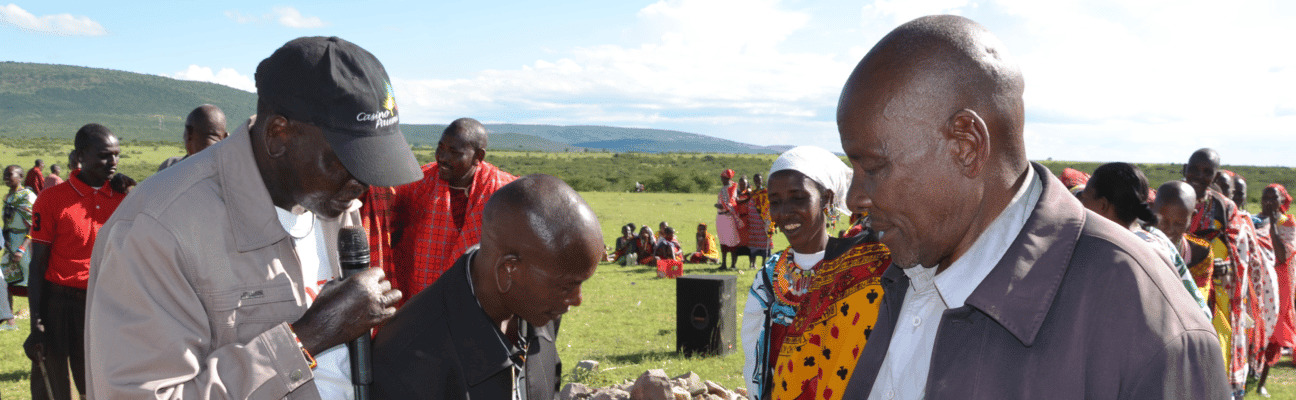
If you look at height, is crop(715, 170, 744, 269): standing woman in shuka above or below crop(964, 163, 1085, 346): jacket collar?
below

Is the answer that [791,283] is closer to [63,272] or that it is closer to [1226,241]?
[63,272]

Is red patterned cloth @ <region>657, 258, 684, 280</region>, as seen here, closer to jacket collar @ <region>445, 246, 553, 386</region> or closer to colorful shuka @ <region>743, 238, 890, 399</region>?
colorful shuka @ <region>743, 238, 890, 399</region>

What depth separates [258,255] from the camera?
1.85 metres

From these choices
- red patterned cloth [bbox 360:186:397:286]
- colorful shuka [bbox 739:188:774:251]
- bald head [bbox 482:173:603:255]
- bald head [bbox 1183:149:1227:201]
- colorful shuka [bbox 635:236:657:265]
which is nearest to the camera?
bald head [bbox 482:173:603:255]

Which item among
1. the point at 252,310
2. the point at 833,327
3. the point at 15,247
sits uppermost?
the point at 252,310

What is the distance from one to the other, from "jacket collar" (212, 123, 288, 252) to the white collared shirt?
1.58 m

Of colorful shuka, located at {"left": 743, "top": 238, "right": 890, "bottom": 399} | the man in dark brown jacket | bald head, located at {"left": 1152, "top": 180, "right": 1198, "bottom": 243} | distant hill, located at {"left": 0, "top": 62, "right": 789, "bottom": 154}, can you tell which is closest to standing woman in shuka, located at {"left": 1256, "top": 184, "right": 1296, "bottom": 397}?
bald head, located at {"left": 1152, "top": 180, "right": 1198, "bottom": 243}

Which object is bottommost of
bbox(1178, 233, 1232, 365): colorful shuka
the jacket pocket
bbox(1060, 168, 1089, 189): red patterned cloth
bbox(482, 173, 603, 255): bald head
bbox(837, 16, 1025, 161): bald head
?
bbox(1178, 233, 1232, 365): colorful shuka

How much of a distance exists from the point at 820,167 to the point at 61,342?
194 inches

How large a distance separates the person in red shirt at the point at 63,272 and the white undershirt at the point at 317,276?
12.4ft

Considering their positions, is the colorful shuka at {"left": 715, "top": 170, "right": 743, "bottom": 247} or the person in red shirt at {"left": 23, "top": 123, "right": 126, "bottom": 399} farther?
the colorful shuka at {"left": 715, "top": 170, "right": 743, "bottom": 247}

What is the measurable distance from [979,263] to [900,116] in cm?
37

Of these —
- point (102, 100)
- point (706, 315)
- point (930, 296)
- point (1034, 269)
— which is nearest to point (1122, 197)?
point (930, 296)

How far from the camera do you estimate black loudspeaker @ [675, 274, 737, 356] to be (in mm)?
7773
